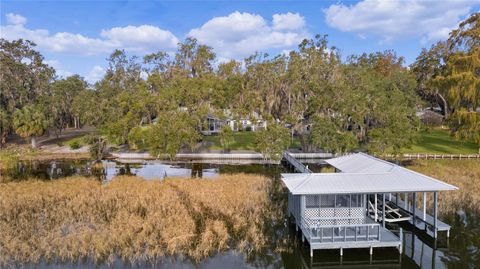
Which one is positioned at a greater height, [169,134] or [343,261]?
[169,134]

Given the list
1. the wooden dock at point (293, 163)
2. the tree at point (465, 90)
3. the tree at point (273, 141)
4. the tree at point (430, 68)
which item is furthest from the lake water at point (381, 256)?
the tree at point (430, 68)

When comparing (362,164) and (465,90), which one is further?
(465,90)

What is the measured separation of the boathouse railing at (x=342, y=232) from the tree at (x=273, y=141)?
17752mm

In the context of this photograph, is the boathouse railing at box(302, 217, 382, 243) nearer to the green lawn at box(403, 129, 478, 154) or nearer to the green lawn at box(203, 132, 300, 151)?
the green lawn at box(403, 129, 478, 154)

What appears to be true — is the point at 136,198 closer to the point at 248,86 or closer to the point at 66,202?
the point at 66,202

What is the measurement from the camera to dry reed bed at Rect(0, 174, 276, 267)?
15.6m

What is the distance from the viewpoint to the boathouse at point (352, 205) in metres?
15.6

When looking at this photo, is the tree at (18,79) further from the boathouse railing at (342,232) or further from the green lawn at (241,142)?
the boathouse railing at (342,232)

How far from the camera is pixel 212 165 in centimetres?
3641

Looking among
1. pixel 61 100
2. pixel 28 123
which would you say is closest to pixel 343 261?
pixel 28 123

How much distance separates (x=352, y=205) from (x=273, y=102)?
27080 millimetres

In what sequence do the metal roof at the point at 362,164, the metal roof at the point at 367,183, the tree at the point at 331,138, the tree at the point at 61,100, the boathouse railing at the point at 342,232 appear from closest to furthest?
1. the boathouse railing at the point at 342,232
2. the metal roof at the point at 367,183
3. the metal roof at the point at 362,164
4. the tree at the point at 331,138
5. the tree at the point at 61,100

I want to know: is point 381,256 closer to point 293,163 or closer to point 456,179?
point 456,179

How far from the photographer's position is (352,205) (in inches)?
683
